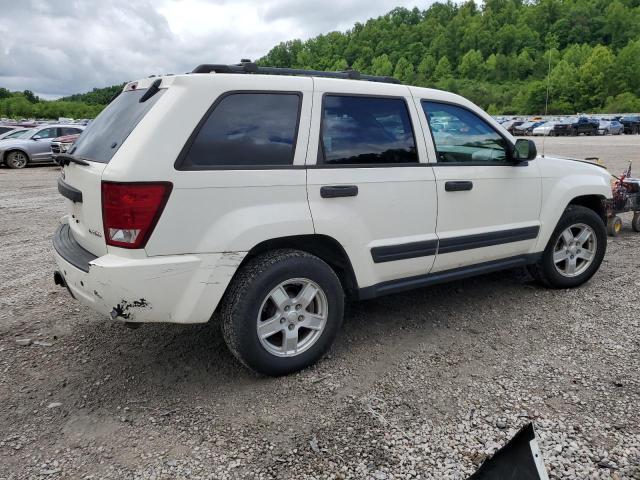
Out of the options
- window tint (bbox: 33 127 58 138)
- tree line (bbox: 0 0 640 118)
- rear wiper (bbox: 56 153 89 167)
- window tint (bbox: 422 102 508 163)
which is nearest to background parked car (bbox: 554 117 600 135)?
tree line (bbox: 0 0 640 118)

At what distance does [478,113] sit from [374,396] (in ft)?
7.87

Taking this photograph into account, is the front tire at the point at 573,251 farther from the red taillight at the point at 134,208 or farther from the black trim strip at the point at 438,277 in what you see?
the red taillight at the point at 134,208

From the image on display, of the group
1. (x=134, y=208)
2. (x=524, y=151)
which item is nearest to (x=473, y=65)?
(x=524, y=151)

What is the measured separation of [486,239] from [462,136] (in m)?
0.83

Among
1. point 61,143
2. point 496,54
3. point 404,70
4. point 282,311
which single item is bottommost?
point 282,311

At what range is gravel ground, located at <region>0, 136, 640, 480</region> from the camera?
2.47 meters

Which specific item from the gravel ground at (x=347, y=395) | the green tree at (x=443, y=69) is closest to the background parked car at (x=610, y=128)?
the gravel ground at (x=347, y=395)

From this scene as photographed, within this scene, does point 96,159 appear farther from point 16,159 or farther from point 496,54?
point 496,54

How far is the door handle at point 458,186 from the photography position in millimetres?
3691

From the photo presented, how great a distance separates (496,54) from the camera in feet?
435

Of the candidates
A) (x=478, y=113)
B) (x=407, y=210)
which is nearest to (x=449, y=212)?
(x=407, y=210)

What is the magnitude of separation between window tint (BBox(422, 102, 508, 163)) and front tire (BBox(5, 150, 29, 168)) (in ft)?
59.6

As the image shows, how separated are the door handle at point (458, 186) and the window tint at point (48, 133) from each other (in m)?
18.8

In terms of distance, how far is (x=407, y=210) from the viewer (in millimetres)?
3516
